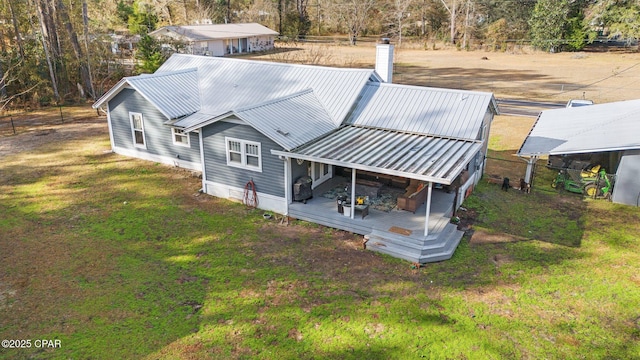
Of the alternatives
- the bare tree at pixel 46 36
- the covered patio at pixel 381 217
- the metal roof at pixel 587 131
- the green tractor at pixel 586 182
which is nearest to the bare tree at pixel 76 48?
the bare tree at pixel 46 36

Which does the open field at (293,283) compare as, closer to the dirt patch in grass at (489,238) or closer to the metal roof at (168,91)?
the dirt patch in grass at (489,238)

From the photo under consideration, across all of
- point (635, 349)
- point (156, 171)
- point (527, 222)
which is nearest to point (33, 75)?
point (156, 171)

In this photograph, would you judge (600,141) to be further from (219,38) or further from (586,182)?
(219,38)

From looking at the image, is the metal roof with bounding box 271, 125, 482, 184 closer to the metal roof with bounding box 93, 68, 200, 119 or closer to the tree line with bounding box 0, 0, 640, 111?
the metal roof with bounding box 93, 68, 200, 119

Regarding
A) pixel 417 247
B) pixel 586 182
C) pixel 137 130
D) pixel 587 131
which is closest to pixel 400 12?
pixel 587 131

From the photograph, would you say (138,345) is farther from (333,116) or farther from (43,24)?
(43,24)

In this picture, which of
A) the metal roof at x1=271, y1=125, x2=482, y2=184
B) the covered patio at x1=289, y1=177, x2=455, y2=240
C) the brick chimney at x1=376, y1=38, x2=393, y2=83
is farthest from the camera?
the brick chimney at x1=376, y1=38, x2=393, y2=83

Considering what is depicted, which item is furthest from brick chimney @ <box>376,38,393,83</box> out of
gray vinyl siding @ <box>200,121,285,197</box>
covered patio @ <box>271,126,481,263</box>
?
gray vinyl siding @ <box>200,121,285,197</box>
